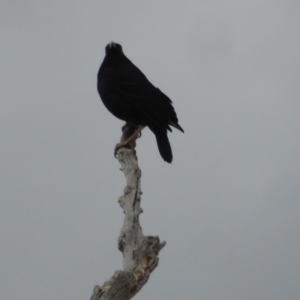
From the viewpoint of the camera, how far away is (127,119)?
1101cm

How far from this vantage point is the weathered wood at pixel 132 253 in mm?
7227

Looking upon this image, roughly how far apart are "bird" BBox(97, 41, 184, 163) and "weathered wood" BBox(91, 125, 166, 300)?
5.64ft

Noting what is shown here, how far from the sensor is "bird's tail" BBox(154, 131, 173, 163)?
1041 centimetres

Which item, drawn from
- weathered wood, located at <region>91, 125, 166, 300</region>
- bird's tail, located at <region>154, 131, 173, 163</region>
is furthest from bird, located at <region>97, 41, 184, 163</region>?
weathered wood, located at <region>91, 125, 166, 300</region>

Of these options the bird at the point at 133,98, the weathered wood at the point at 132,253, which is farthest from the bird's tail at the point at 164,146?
the weathered wood at the point at 132,253

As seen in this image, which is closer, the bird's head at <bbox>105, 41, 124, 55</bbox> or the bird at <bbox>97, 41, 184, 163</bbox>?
the bird at <bbox>97, 41, 184, 163</bbox>

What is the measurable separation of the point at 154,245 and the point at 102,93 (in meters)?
3.65

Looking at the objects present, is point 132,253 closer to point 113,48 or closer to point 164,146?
point 164,146

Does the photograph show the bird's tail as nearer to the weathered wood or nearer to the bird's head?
the bird's head

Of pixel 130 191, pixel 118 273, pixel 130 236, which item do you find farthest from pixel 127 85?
pixel 118 273

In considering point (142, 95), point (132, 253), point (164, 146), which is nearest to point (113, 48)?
point (142, 95)

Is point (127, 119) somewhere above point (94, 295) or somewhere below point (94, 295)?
above

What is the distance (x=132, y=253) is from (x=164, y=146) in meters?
2.85

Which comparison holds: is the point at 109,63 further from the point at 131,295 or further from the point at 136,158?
the point at 131,295
